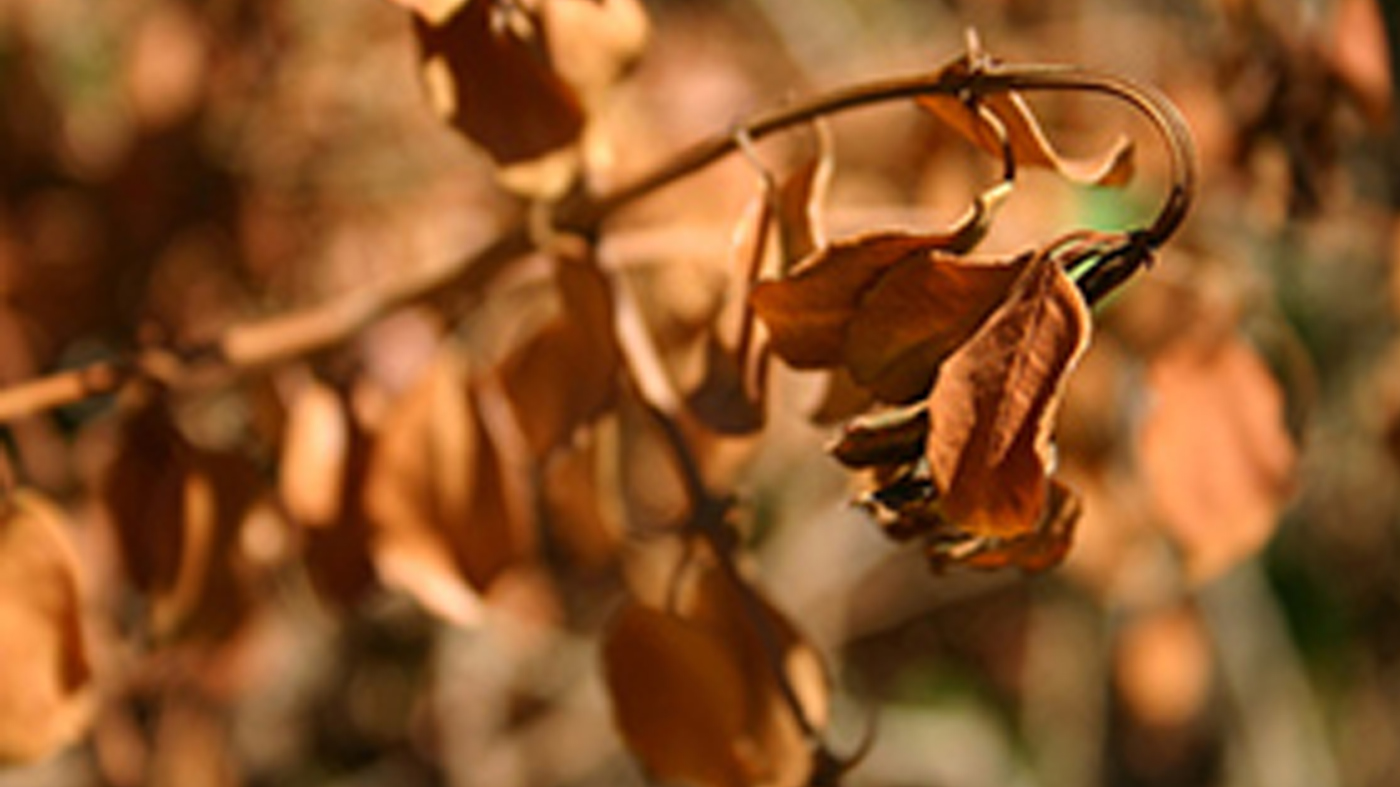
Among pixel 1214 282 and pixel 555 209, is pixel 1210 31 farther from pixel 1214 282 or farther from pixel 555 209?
pixel 555 209

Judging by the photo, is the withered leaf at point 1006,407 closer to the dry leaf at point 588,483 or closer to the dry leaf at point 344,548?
the dry leaf at point 588,483

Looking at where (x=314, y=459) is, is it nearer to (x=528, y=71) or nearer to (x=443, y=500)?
(x=443, y=500)

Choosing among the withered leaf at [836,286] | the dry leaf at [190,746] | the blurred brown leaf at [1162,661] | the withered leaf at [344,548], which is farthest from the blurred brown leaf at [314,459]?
the blurred brown leaf at [1162,661]

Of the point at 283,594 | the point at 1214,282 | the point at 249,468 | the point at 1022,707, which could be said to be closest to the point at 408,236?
the point at 283,594

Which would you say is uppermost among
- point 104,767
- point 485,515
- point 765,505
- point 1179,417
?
point 485,515

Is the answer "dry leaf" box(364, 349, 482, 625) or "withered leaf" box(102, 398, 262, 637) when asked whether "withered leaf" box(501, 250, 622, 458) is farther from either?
"withered leaf" box(102, 398, 262, 637)

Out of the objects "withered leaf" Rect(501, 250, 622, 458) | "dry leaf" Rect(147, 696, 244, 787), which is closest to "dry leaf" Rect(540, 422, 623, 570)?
"withered leaf" Rect(501, 250, 622, 458)

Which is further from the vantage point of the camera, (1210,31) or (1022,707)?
(1022,707)
